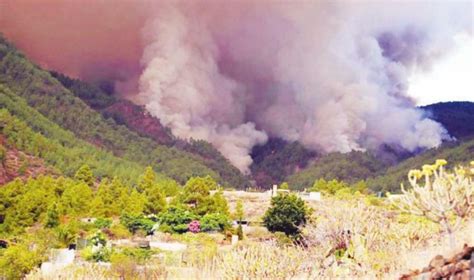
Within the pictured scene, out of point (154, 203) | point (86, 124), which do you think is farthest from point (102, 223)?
point (86, 124)

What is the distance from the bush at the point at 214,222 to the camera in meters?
43.4

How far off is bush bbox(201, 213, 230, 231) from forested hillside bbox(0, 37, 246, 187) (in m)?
53.5

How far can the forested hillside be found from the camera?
10317 cm

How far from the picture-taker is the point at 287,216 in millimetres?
42500

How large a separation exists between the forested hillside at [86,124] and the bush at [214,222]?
53.5 meters

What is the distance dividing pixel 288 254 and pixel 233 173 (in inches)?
3778

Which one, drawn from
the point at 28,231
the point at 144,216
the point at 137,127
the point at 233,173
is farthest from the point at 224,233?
the point at 137,127

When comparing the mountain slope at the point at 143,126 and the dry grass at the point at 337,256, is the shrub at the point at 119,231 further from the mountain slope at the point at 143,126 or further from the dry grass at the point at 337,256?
the mountain slope at the point at 143,126

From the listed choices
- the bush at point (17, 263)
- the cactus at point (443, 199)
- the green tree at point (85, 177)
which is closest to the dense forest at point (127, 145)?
the green tree at point (85, 177)

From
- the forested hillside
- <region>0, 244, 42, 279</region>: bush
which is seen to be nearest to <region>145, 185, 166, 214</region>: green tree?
<region>0, 244, 42, 279</region>: bush

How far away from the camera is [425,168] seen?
876 centimetres

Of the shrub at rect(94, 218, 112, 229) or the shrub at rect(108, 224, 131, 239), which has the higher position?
the shrub at rect(94, 218, 112, 229)

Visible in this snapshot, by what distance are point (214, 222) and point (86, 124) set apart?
70.9 meters

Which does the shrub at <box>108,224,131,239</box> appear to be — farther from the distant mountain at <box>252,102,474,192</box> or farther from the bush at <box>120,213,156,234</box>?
the distant mountain at <box>252,102,474,192</box>
